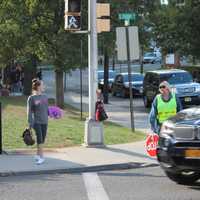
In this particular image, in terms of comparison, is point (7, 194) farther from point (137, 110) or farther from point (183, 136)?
point (137, 110)

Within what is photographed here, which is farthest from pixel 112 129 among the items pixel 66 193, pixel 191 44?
pixel 191 44

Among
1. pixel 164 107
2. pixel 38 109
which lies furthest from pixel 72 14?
pixel 164 107

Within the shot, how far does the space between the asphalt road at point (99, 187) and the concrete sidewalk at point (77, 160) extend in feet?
1.42

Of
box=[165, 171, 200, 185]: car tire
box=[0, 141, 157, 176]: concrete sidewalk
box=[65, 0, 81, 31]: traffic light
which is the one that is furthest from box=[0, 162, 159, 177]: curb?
box=[65, 0, 81, 31]: traffic light

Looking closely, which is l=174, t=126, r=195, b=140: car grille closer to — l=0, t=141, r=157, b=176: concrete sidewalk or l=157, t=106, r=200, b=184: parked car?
l=157, t=106, r=200, b=184: parked car

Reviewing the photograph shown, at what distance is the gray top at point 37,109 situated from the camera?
12.6 m

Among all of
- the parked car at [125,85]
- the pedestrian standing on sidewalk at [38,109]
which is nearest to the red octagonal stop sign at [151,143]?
the pedestrian standing on sidewalk at [38,109]

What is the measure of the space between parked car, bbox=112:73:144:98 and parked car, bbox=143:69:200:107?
6332mm

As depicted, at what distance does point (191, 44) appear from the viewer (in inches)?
1415

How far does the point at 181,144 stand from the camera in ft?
31.9

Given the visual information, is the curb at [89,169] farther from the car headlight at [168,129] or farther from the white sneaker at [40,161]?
the car headlight at [168,129]

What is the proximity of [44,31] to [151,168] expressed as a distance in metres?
14.5

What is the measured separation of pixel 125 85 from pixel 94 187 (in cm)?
2778

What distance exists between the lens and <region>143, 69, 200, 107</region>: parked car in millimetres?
27672
